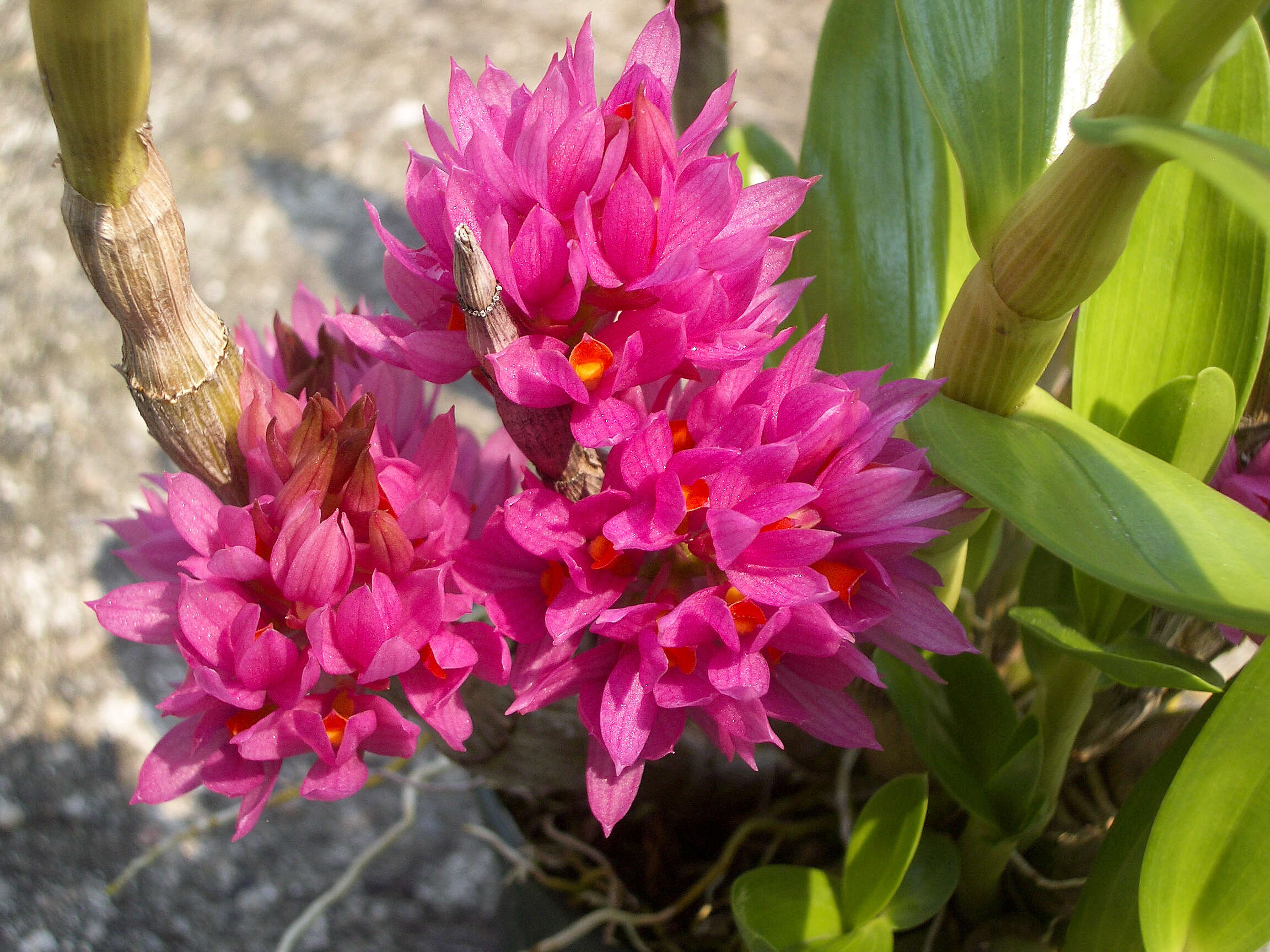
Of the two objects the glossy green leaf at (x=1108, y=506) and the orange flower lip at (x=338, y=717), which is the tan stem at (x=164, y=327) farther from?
the glossy green leaf at (x=1108, y=506)

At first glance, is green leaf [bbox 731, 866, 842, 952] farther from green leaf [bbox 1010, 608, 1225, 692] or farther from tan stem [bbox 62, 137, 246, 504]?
tan stem [bbox 62, 137, 246, 504]

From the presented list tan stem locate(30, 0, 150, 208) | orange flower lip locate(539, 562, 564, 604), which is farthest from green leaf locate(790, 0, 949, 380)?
tan stem locate(30, 0, 150, 208)

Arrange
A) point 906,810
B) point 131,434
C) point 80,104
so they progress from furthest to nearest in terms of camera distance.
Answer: point 131,434 < point 906,810 < point 80,104

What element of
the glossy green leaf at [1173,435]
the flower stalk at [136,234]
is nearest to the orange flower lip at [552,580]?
the flower stalk at [136,234]

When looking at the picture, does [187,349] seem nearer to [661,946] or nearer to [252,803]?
[252,803]

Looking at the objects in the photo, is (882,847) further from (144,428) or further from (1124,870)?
(144,428)

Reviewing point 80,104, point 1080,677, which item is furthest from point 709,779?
point 80,104

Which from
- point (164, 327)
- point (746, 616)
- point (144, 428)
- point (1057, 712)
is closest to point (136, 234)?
point (164, 327)
